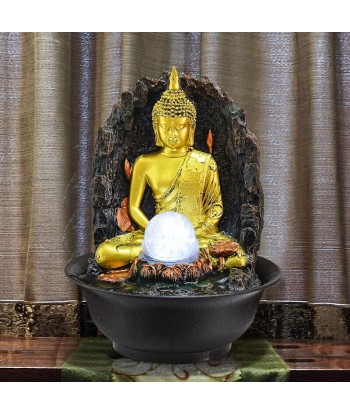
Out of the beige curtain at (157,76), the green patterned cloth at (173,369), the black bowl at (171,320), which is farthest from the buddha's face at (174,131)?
the green patterned cloth at (173,369)

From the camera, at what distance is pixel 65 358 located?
1523mm

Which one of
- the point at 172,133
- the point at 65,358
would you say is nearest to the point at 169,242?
the point at 172,133

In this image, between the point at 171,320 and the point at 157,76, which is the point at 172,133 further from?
the point at 171,320

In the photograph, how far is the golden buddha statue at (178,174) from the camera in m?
1.47

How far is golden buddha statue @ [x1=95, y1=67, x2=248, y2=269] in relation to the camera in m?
1.47

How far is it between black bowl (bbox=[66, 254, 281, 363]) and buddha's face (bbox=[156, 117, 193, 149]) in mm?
413

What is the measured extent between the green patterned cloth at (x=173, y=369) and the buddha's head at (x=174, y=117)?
0.56 metres

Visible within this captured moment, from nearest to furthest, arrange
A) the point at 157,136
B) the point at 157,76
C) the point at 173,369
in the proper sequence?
the point at 173,369 < the point at 157,136 < the point at 157,76

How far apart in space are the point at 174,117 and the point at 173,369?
621 mm

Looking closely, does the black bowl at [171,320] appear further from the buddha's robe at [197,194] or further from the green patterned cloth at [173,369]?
the buddha's robe at [197,194]

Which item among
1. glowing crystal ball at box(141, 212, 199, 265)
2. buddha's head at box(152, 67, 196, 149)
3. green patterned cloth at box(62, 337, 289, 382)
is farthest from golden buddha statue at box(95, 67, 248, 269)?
green patterned cloth at box(62, 337, 289, 382)

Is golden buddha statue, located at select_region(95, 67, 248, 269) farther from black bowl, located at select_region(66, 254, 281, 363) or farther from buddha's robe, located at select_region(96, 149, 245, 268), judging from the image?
black bowl, located at select_region(66, 254, 281, 363)

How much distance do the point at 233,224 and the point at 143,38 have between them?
0.58 m

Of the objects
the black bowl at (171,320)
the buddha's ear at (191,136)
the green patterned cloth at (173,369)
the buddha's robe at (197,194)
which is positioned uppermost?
the buddha's ear at (191,136)
